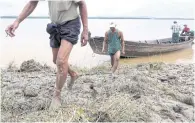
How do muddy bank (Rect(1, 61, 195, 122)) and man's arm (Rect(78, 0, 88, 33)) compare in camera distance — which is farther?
man's arm (Rect(78, 0, 88, 33))

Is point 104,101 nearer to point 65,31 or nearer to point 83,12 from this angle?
point 65,31

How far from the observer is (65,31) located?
453 centimetres

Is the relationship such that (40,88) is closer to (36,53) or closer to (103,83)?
(103,83)

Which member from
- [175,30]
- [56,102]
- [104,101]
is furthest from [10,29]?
[175,30]

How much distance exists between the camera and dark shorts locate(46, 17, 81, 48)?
453 centimetres

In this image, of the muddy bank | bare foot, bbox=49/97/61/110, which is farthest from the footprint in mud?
bare foot, bbox=49/97/61/110

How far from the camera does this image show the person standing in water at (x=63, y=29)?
446 cm

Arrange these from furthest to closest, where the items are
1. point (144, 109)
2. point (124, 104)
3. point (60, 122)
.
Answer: point (144, 109)
point (124, 104)
point (60, 122)

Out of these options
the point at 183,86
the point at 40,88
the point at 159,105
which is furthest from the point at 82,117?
the point at 183,86

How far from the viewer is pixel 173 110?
5113 mm

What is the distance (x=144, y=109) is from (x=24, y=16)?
6.27 feet

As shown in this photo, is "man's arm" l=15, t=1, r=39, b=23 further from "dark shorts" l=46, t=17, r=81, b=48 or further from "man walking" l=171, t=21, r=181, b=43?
"man walking" l=171, t=21, r=181, b=43

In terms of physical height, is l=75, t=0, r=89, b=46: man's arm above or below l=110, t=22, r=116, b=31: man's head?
above

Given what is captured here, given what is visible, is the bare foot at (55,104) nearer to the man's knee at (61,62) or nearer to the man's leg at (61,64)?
the man's leg at (61,64)
